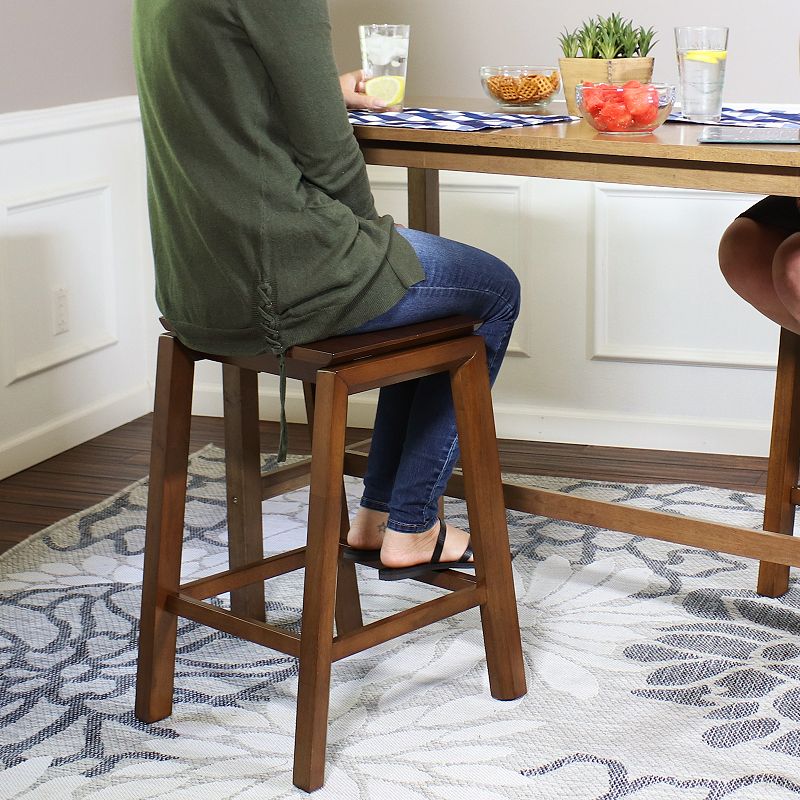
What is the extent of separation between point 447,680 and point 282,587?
54 cm

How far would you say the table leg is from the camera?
7.86 feet

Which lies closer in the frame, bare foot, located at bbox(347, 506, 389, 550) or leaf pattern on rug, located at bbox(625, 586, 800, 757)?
leaf pattern on rug, located at bbox(625, 586, 800, 757)

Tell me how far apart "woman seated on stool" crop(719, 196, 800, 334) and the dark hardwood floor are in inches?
39.2

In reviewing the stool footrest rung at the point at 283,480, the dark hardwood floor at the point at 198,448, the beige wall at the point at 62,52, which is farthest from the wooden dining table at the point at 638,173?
the beige wall at the point at 62,52

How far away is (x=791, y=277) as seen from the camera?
1947mm

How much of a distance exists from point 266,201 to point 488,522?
63cm

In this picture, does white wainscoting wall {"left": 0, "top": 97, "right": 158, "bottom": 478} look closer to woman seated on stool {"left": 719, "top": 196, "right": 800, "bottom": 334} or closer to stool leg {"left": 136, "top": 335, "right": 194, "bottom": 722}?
stool leg {"left": 136, "top": 335, "right": 194, "bottom": 722}

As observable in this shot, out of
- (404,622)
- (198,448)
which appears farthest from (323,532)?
(198,448)

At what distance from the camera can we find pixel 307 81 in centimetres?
156

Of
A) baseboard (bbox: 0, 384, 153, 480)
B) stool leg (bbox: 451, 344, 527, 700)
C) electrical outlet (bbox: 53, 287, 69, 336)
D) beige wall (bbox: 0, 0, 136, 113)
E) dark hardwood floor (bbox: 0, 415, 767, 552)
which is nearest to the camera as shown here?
stool leg (bbox: 451, 344, 527, 700)

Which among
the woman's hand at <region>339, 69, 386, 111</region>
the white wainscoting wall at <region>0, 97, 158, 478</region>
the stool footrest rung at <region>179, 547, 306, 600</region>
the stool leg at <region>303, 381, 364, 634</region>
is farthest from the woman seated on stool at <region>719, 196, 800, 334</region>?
the white wainscoting wall at <region>0, 97, 158, 478</region>

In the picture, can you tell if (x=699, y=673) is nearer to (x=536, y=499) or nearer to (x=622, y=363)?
(x=536, y=499)

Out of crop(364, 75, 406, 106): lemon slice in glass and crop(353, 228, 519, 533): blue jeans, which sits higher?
crop(364, 75, 406, 106): lemon slice in glass

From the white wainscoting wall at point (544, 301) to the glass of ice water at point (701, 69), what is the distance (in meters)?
1.15
